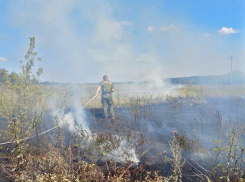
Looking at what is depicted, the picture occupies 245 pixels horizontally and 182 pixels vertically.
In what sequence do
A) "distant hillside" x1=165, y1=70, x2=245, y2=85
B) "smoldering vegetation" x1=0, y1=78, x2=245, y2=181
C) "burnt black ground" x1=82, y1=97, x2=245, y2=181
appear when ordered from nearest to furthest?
"smoldering vegetation" x1=0, y1=78, x2=245, y2=181 < "burnt black ground" x1=82, y1=97, x2=245, y2=181 < "distant hillside" x1=165, y1=70, x2=245, y2=85

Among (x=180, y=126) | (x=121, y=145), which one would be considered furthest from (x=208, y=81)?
(x=121, y=145)

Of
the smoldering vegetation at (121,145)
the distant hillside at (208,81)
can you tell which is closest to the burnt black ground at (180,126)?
the smoldering vegetation at (121,145)

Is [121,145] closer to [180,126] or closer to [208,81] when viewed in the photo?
[180,126]

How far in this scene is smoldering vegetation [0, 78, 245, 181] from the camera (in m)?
3.17

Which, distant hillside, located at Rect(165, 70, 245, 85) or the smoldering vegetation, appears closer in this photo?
the smoldering vegetation

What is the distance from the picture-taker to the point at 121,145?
5.13 m

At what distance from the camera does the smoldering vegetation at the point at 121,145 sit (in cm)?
317

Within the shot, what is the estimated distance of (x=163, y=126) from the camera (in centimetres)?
748

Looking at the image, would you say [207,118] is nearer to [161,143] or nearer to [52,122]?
[161,143]

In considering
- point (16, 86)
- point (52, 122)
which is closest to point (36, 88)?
point (16, 86)

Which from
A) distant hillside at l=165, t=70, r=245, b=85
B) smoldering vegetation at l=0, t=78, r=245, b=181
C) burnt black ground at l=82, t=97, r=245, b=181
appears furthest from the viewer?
distant hillside at l=165, t=70, r=245, b=85

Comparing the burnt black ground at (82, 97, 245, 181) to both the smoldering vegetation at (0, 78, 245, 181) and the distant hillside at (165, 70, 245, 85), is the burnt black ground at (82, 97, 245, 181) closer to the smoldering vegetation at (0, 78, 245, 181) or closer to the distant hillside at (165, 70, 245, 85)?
the smoldering vegetation at (0, 78, 245, 181)

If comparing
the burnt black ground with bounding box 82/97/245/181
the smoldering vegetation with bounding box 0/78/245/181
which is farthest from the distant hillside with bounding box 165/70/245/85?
the burnt black ground with bounding box 82/97/245/181

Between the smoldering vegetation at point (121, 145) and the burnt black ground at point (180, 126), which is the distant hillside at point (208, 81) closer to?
the smoldering vegetation at point (121, 145)
